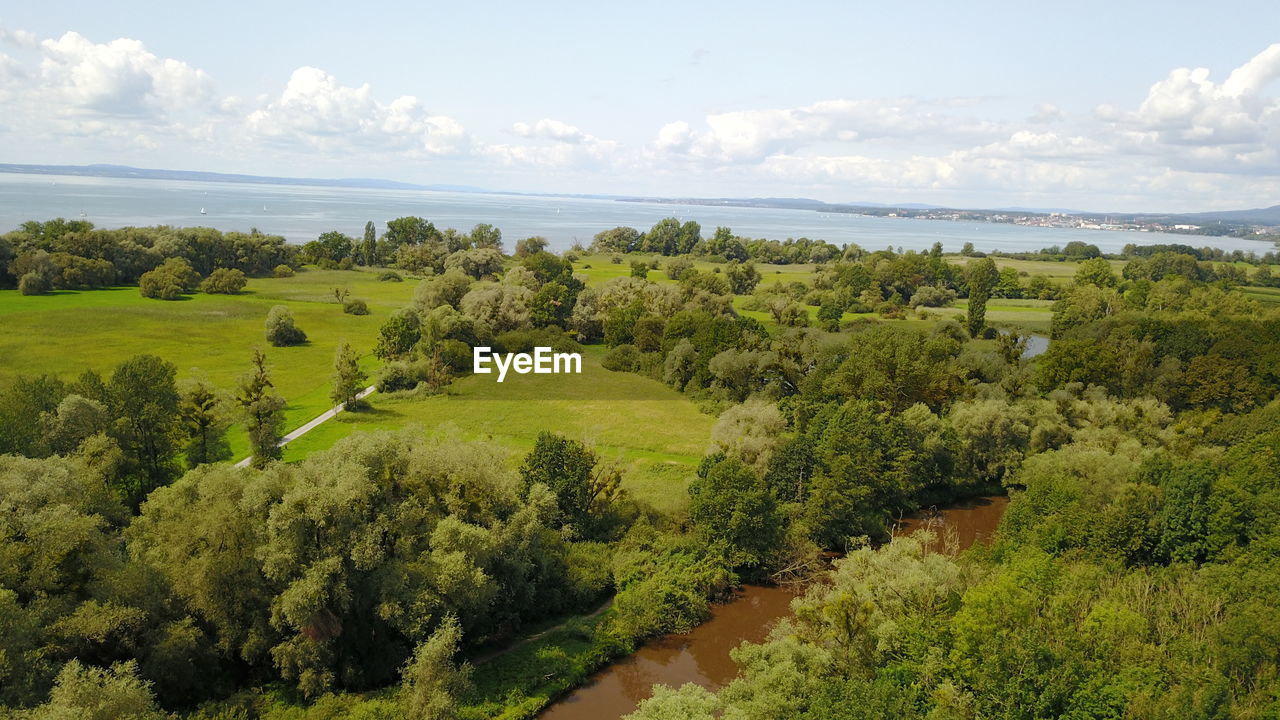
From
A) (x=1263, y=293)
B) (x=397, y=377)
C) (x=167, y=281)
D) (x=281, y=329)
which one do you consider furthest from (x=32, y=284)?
(x=1263, y=293)

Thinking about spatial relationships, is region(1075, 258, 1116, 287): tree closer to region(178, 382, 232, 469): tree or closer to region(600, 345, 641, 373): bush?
region(600, 345, 641, 373): bush

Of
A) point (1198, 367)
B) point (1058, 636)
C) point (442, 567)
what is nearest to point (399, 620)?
point (442, 567)

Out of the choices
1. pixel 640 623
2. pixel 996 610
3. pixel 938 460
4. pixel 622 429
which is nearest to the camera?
pixel 996 610

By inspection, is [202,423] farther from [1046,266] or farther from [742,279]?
[1046,266]

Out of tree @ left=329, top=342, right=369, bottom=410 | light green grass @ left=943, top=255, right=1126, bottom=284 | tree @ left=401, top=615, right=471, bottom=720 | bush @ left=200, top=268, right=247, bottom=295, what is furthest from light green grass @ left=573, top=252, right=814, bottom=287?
tree @ left=401, top=615, right=471, bottom=720

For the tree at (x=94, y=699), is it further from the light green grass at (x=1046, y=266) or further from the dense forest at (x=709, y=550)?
the light green grass at (x=1046, y=266)

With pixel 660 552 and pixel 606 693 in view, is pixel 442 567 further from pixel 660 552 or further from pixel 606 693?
pixel 660 552

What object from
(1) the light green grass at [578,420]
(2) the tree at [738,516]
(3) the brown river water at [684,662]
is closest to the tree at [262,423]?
(1) the light green grass at [578,420]
